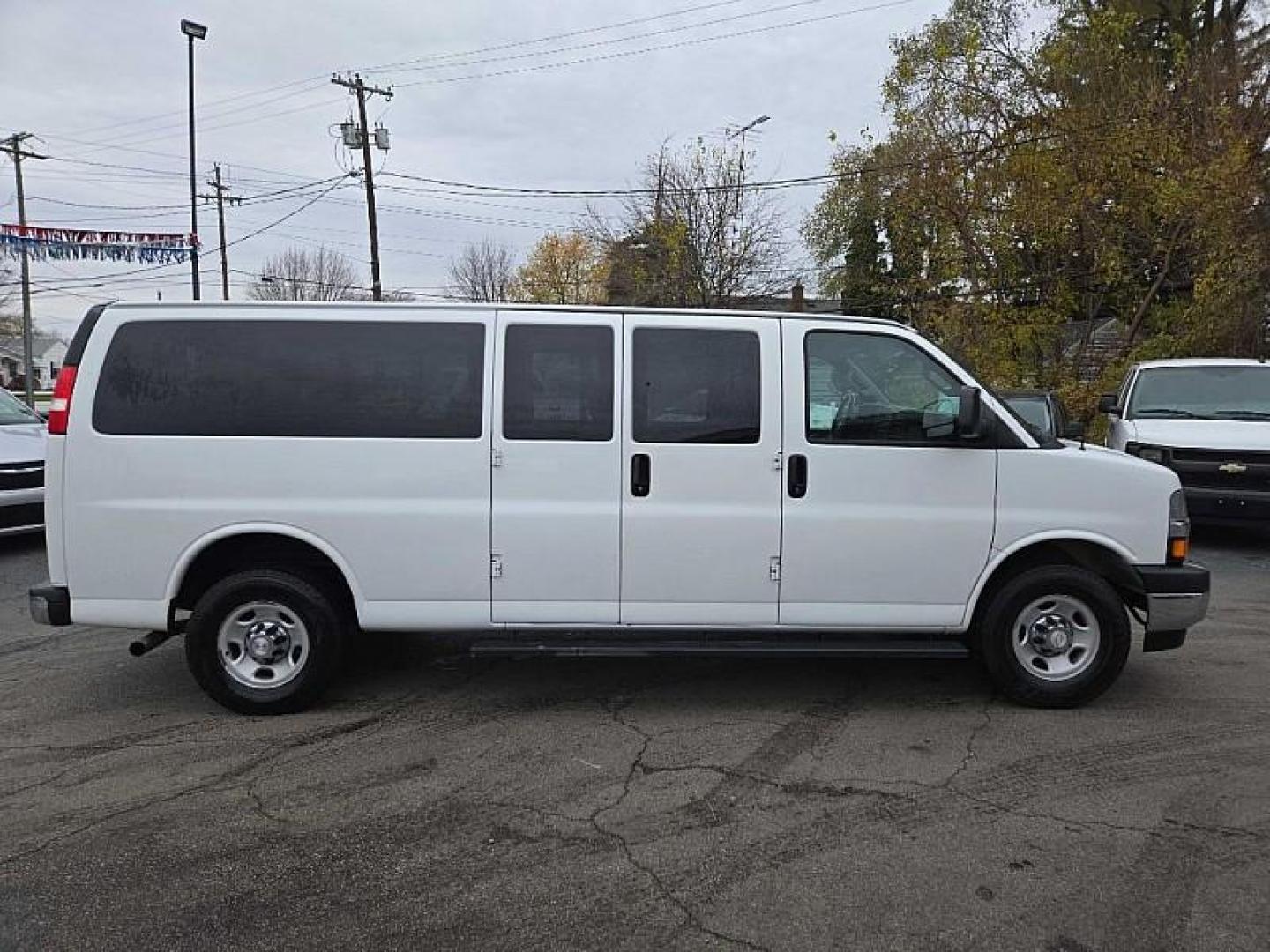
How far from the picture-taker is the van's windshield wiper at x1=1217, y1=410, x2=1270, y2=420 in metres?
9.73

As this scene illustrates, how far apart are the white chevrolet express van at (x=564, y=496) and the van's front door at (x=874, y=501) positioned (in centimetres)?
1

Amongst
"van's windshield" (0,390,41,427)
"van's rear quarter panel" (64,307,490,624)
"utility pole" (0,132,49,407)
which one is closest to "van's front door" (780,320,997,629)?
"van's rear quarter panel" (64,307,490,624)

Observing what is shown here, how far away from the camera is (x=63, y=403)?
15.5 ft

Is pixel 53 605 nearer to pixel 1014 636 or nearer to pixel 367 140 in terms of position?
pixel 1014 636

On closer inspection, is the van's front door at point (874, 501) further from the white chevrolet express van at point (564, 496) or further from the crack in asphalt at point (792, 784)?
the crack in asphalt at point (792, 784)

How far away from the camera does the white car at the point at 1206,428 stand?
9.20 meters

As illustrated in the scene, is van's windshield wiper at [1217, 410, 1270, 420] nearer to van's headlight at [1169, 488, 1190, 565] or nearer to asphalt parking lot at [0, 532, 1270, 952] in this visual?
asphalt parking lot at [0, 532, 1270, 952]

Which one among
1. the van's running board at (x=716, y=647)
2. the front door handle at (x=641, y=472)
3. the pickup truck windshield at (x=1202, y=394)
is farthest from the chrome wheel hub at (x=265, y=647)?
the pickup truck windshield at (x=1202, y=394)

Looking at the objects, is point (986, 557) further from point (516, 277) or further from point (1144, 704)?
point (516, 277)

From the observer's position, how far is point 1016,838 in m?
3.62

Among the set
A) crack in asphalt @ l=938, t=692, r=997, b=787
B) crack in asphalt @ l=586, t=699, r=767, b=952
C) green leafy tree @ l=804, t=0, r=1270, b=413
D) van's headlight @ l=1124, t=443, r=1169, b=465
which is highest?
green leafy tree @ l=804, t=0, r=1270, b=413

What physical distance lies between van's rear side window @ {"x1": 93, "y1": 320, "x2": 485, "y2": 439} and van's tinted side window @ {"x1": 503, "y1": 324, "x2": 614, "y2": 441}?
0.61 feet

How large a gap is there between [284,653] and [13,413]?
25.8 ft

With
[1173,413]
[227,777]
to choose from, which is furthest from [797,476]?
[1173,413]
